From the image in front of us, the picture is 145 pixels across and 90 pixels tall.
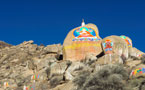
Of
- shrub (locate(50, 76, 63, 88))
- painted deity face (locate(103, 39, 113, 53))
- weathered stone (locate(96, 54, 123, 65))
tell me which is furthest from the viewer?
painted deity face (locate(103, 39, 113, 53))

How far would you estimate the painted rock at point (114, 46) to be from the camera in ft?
103

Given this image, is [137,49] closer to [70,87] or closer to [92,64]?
[92,64]

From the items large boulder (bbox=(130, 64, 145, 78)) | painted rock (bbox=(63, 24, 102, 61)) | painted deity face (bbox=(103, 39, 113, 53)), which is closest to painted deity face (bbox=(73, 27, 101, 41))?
painted rock (bbox=(63, 24, 102, 61))

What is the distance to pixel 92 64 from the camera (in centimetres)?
2927

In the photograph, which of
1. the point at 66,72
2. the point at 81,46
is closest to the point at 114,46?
the point at 81,46

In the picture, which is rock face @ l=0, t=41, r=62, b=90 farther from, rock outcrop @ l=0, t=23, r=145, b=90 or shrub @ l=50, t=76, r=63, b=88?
shrub @ l=50, t=76, r=63, b=88

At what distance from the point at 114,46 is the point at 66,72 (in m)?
8.26

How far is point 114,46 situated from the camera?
3162 centimetres

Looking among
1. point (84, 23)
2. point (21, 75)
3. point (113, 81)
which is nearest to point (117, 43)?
point (84, 23)

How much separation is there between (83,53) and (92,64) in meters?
4.26

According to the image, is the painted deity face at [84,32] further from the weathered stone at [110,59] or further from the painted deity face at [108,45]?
the weathered stone at [110,59]

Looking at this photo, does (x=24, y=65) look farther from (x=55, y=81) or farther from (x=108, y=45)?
(x=108, y=45)

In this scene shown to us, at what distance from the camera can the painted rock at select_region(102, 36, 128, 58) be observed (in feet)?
103

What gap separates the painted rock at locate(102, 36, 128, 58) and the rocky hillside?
1.19 metres
